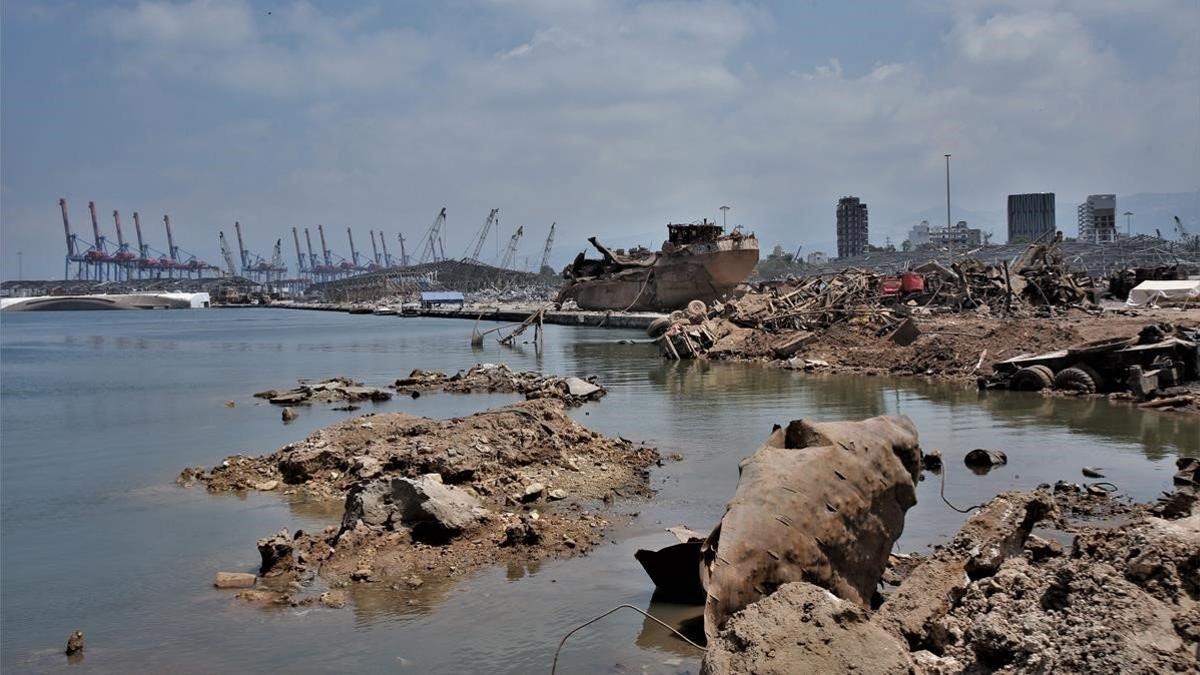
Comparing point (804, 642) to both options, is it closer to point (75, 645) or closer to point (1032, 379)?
point (75, 645)

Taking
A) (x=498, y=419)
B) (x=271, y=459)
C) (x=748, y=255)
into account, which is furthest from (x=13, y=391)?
(x=748, y=255)

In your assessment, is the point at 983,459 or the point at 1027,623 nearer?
the point at 1027,623

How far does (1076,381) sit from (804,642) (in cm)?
1712

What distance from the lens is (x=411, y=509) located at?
983 cm

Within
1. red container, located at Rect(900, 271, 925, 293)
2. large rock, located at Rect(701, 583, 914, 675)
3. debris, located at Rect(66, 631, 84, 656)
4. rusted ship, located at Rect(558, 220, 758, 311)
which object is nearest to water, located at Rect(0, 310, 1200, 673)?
debris, located at Rect(66, 631, 84, 656)

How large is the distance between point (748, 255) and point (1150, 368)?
3915 cm

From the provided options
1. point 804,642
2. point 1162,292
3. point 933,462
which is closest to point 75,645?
point 804,642

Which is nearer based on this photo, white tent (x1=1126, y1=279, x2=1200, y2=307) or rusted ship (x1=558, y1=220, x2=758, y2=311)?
white tent (x1=1126, y1=279, x2=1200, y2=307)

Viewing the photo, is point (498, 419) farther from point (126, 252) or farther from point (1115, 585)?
point (126, 252)

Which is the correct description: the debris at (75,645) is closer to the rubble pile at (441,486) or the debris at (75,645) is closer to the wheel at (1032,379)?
the rubble pile at (441,486)

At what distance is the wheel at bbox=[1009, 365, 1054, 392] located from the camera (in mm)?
20312

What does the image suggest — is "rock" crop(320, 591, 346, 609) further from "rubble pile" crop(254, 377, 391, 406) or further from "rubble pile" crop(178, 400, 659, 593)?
"rubble pile" crop(254, 377, 391, 406)

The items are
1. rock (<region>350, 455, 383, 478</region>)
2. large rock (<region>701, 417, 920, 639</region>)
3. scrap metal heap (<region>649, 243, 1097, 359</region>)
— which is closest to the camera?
large rock (<region>701, 417, 920, 639</region>)

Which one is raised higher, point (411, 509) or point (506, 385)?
point (411, 509)
